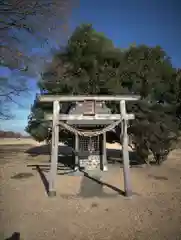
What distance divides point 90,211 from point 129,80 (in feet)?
35.0

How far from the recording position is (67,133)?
14.8 metres

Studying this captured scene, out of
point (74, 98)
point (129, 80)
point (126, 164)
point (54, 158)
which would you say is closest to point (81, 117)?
point (74, 98)

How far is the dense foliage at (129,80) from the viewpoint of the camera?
13094 mm

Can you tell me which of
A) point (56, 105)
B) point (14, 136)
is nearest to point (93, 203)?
point (56, 105)

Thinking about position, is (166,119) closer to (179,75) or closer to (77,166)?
(179,75)

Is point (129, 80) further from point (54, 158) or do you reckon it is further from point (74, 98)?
point (54, 158)

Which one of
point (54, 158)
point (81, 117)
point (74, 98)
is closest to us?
point (54, 158)

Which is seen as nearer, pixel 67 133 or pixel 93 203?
pixel 93 203

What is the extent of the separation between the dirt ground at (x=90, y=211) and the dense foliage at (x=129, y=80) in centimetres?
432

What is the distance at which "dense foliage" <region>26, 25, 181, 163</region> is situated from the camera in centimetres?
1309

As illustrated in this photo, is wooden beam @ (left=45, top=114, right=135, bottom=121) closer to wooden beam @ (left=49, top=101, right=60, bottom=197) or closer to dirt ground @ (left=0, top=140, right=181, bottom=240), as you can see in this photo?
wooden beam @ (left=49, top=101, right=60, bottom=197)

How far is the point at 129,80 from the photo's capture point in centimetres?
1412

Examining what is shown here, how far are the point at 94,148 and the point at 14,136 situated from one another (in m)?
64.0

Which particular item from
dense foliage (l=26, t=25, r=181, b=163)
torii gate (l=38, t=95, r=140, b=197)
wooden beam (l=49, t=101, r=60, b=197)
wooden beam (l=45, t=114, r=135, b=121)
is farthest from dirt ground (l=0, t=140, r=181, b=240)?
dense foliage (l=26, t=25, r=181, b=163)
